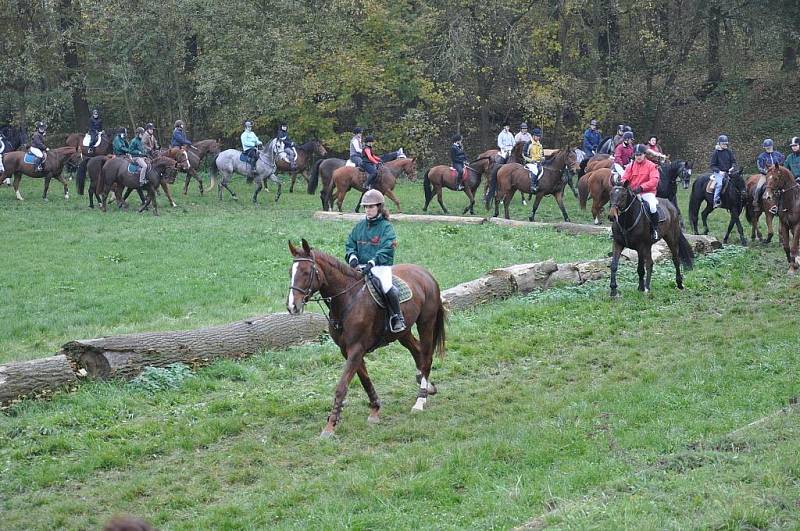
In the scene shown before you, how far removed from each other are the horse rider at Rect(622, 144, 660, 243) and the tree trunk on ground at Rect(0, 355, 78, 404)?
10.3 meters

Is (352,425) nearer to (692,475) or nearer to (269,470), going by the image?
(269,470)

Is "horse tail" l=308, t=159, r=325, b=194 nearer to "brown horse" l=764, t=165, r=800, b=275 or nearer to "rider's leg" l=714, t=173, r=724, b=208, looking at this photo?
"rider's leg" l=714, t=173, r=724, b=208

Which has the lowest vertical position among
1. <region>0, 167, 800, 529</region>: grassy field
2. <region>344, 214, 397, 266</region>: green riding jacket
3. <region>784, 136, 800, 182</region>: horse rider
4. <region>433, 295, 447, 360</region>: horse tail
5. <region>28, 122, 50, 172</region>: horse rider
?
<region>0, 167, 800, 529</region>: grassy field

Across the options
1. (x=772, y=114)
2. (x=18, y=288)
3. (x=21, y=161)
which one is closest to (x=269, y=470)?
(x=18, y=288)

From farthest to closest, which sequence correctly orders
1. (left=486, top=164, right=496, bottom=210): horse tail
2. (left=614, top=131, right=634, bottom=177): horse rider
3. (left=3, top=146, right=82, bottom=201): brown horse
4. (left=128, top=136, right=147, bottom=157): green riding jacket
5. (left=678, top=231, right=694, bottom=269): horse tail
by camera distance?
(left=3, top=146, right=82, bottom=201): brown horse
(left=486, top=164, right=496, bottom=210): horse tail
(left=128, top=136, right=147, bottom=157): green riding jacket
(left=614, top=131, right=634, bottom=177): horse rider
(left=678, top=231, right=694, bottom=269): horse tail

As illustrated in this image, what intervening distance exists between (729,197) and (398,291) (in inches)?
610

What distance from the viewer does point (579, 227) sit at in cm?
2423

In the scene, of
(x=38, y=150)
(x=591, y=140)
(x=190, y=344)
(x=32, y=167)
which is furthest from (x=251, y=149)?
(x=190, y=344)

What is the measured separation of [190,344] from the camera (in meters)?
12.7

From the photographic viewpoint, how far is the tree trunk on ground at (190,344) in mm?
11766

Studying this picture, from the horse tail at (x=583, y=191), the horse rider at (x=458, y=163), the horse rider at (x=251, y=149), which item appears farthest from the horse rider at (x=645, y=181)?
the horse rider at (x=251, y=149)

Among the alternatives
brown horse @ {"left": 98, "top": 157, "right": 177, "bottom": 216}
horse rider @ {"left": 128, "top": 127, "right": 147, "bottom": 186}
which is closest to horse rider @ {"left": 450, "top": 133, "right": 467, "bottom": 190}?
brown horse @ {"left": 98, "top": 157, "right": 177, "bottom": 216}

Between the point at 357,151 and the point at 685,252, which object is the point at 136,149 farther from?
the point at 685,252

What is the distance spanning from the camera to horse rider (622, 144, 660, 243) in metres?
17.1
